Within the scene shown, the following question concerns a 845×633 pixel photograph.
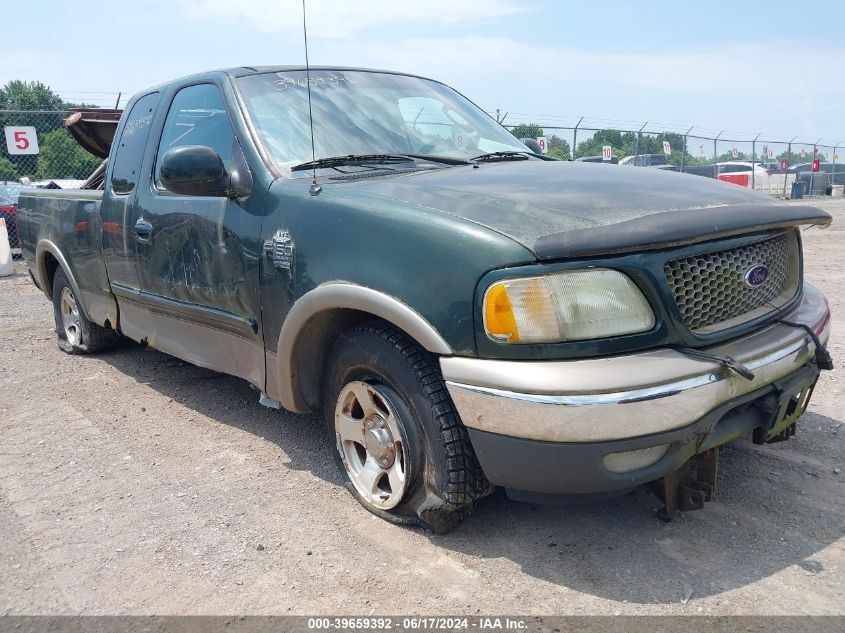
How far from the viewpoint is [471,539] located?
272 cm

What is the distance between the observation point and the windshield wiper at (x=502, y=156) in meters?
3.63

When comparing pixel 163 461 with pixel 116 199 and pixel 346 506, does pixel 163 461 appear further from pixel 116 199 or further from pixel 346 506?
pixel 116 199

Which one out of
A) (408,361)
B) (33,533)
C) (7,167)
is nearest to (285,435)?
(33,533)

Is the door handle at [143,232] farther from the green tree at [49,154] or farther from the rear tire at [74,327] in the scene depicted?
the green tree at [49,154]

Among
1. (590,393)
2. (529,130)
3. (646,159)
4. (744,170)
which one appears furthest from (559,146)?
(590,393)

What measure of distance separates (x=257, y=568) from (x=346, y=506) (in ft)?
1.74

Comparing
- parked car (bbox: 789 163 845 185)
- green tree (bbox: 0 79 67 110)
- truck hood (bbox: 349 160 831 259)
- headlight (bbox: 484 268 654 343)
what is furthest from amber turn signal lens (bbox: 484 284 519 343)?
green tree (bbox: 0 79 67 110)

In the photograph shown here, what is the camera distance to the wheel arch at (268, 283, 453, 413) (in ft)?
8.01

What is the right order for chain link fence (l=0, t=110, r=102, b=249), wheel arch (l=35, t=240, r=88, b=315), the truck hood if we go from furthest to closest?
chain link fence (l=0, t=110, r=102, b=249), wheel arch (l=35, t=240, r=88, b=315), the truck hood

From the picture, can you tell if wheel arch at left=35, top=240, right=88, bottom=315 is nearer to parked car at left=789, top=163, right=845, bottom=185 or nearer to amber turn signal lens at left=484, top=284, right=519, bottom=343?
amber turn signal lens at left=484, top=284, right=519, bottom=343

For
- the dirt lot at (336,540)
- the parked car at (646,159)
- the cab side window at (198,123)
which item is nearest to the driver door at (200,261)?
the cab side window at (198,123)

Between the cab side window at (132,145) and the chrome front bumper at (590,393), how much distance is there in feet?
9.13

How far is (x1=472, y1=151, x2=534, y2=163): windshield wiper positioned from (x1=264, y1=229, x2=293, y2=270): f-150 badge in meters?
1.13

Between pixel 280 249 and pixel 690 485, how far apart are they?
1.86 m
